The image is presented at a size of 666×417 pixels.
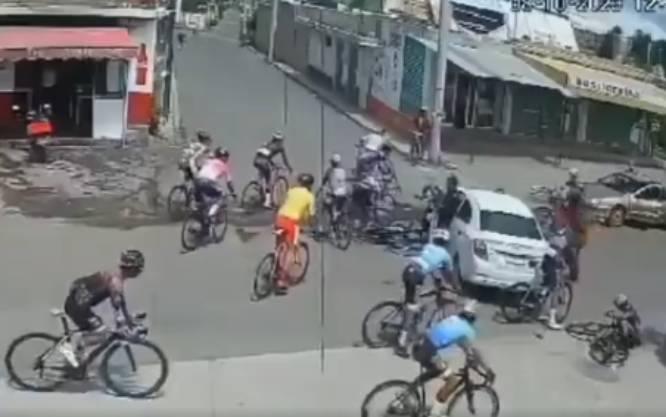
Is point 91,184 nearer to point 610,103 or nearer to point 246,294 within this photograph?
point 246,294

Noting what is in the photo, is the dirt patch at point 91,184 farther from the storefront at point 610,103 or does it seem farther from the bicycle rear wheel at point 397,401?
the storefront at point 610,103

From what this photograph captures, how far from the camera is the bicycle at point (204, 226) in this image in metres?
19.5

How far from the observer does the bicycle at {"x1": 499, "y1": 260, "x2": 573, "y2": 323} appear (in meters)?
16.8

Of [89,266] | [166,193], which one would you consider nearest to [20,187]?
[166,193]

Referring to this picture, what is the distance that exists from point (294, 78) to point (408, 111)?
43.4 feet

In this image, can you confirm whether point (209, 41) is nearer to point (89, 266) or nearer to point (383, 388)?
point (89, 266)

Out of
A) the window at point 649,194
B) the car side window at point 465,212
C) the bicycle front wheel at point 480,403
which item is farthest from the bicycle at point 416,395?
the window at point 649,194

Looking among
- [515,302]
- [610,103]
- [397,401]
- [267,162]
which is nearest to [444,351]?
[397,401]

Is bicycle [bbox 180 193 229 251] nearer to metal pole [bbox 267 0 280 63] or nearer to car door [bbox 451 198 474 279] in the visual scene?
car door [bbox 451 198 474 279]

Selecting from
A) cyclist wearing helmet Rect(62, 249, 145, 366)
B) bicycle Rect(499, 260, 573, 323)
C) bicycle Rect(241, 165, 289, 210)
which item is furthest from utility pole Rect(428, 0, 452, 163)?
cyclist wearing helmet Rect(62, 249, 145, 366)

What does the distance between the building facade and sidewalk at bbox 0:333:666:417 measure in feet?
51.2

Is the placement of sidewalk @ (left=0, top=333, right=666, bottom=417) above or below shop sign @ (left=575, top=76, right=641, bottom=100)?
below

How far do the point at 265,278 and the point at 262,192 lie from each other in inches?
202

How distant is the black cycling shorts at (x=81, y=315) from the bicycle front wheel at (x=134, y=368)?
0.29 m
